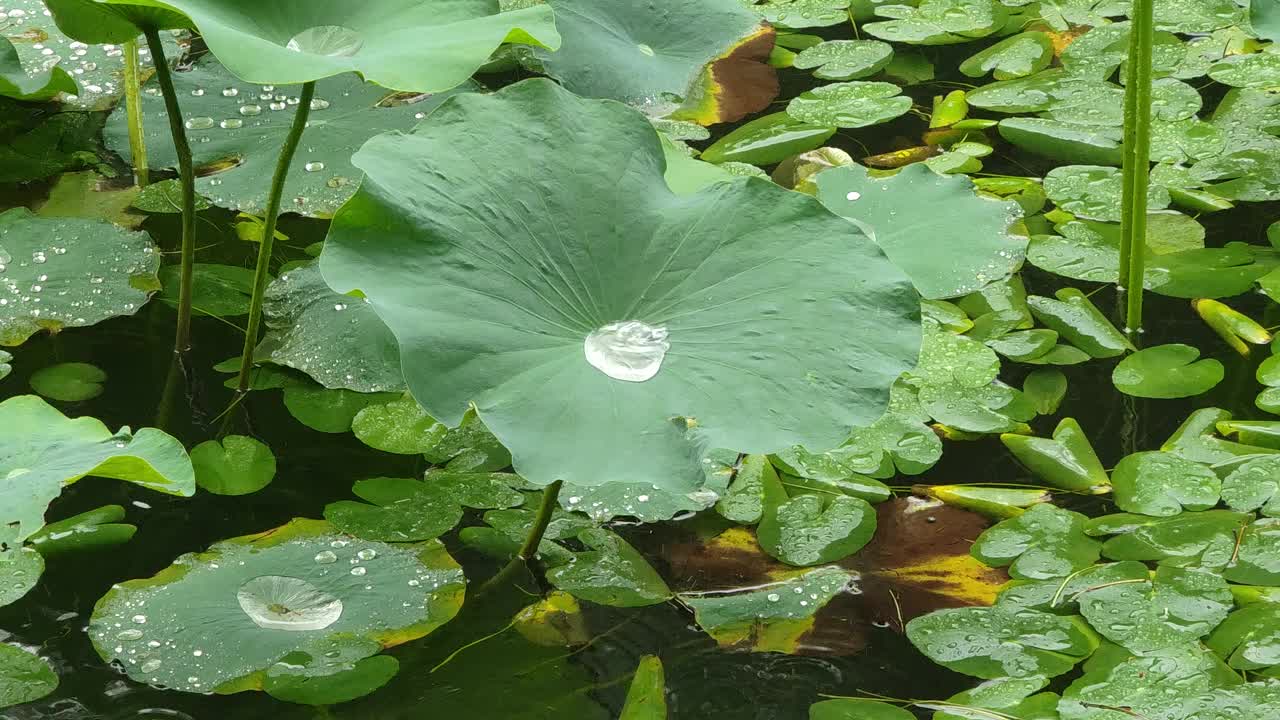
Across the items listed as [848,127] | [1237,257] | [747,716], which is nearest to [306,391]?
[747,716]

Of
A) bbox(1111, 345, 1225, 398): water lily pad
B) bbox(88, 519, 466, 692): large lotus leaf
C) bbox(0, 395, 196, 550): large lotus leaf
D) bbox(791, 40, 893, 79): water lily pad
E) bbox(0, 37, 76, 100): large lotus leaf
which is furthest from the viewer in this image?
bbox(791, 40, 893, 79): water lily pad

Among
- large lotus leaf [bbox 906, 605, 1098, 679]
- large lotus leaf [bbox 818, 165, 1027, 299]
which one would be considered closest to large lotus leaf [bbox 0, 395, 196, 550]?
large lotus leaf [bbox 906, 605, 1098, 679]

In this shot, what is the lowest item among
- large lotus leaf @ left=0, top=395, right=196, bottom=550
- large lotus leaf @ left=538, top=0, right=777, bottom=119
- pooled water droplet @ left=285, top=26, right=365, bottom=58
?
large lotus leaf @ left=0, top=395, right=196, bottom=550

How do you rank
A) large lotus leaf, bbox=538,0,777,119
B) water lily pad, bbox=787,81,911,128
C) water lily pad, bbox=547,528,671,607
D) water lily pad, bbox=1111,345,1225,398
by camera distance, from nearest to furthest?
water lily pad, bbox=547,528,671,607 < water lily pad, bbox=1111,345,1225,398 < large lotus leaf, bbox=538,0,777,119 < water lily pad, bbox=787,81,911,128

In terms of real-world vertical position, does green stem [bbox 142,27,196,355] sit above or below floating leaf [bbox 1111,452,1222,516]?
above

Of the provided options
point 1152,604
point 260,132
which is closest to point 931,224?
point 1152,604

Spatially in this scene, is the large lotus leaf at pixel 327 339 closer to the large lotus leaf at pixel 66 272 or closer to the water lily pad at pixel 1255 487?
Answer: the large lotus leaf at pixel 66 272

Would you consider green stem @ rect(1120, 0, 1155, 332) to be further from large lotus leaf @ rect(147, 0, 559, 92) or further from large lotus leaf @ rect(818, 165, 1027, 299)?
large lotus leaf @ rect(147, 0, 559, 92)
